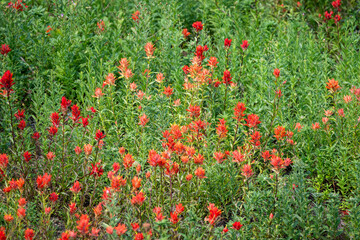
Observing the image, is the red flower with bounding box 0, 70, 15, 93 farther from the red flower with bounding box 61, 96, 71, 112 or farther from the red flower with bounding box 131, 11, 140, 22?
the red flower with bounding box 131, 11, 140, 22

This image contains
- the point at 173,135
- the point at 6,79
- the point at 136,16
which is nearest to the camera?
the point at 6,79

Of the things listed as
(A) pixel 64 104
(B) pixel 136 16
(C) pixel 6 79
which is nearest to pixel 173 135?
(A) pixel 64 104

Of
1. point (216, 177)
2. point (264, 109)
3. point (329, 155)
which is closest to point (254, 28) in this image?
point (264, 109)

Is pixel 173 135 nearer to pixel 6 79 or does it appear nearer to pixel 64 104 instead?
pixel 64 104

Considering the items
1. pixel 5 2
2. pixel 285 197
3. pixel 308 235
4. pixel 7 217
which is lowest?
pixel 308 235

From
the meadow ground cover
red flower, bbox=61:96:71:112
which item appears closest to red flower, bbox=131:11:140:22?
the meadow ground cover

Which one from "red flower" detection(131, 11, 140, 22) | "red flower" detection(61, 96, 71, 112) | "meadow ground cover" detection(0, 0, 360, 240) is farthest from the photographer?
"red flower" detection(131, 11, 140, 22)

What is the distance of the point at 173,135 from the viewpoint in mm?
3057

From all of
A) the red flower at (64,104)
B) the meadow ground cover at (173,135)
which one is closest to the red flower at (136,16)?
the meadow ground cover at (173,135)

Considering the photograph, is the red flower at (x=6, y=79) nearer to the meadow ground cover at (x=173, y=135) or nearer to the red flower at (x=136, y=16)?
the meadow ground cover at (x=173, y=135)

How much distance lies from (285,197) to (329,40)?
3890mm

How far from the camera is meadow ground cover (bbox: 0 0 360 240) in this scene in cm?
270

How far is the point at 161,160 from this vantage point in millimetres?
2504

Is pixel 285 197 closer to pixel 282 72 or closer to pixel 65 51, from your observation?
pixel 282 72
